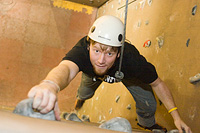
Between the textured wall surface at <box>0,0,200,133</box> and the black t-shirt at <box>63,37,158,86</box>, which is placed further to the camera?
the textured wall surface at <box>0,0,200,133</box>

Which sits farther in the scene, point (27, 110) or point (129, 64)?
point (129, 64)

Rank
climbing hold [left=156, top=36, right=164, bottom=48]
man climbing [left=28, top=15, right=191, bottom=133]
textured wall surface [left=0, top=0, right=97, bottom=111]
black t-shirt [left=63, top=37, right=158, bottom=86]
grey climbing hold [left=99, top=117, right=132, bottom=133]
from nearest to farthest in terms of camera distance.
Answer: grey climbing hold [left=99, top=117, right=132, bottom=133]
man climbing [left=28, top=15, right=191, bottom=133]
black t-shirt [left=63, top=37, right=158, bottom=86]
climbing hold [left=156, top=36, right=164, bottom=48]
textured wall surface [left=0, top=0, right=97, bottom=111]

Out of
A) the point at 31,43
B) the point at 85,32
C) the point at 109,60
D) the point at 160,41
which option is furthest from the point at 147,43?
the point at 31,43

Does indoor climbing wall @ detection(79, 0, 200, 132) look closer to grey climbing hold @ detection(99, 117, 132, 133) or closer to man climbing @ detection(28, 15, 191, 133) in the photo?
man climbing @ detection(28, 15, 191, 133)

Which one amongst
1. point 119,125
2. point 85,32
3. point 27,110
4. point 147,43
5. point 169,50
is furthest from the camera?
point 85,32

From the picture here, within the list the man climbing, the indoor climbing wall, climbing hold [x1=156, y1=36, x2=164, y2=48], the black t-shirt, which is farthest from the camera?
climbing hold [x1=156, y1=36, x2=164, y2=48]

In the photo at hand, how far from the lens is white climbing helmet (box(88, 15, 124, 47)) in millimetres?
1692

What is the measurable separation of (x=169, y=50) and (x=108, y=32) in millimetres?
786

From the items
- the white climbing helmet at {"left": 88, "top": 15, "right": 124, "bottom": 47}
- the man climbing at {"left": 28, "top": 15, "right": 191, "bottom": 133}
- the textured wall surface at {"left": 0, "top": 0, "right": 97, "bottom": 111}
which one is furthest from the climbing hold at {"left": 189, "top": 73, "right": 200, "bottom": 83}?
the textured wall surface at {"left": 0, "top": 0, "right": 97, "bottom": 111}

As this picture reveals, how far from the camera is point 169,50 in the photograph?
7.29ft

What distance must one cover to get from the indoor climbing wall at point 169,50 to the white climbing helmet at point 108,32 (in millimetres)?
615

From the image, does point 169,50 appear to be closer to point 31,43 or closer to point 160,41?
point 160,41

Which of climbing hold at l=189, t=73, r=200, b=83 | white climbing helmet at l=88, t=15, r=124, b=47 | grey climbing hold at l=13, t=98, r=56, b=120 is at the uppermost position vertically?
white climbing helmet at l=88, t=15, r=124, b=47

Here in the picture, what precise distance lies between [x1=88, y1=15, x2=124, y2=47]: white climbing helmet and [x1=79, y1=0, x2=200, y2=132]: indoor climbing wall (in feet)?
2.02
